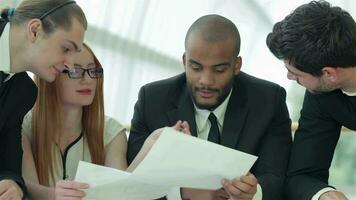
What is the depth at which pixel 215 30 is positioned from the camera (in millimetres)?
1670

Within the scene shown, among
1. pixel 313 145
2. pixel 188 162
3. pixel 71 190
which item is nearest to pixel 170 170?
pixel 188 162

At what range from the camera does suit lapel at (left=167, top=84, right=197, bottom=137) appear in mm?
1716

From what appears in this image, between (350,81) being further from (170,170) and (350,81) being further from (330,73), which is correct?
(170,170)

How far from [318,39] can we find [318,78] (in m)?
0.12

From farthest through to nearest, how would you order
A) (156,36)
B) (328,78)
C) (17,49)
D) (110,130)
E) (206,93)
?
(156,36), (110,130), (206,93), (328,78), (17,49)

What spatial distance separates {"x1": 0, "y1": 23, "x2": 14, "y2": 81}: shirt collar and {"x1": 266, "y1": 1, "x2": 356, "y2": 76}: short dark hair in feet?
2.55

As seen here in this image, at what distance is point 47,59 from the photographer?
4.75ft

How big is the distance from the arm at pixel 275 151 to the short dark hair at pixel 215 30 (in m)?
0.25

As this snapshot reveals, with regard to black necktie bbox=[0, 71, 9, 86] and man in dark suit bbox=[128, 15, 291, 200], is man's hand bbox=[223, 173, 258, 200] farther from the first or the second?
black necktie bbox=[0, 71, 9, 86]

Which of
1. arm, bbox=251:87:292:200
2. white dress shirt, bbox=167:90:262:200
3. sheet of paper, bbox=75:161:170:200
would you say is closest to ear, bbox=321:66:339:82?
arm, bbox=251:87:292:200

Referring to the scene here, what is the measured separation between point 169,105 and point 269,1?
37.3 inches

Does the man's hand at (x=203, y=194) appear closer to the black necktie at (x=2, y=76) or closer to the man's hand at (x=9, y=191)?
the man's hand at (x=9, y=191)

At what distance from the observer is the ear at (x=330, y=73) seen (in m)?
1.53

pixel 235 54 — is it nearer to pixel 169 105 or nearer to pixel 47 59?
pixel 169 105
